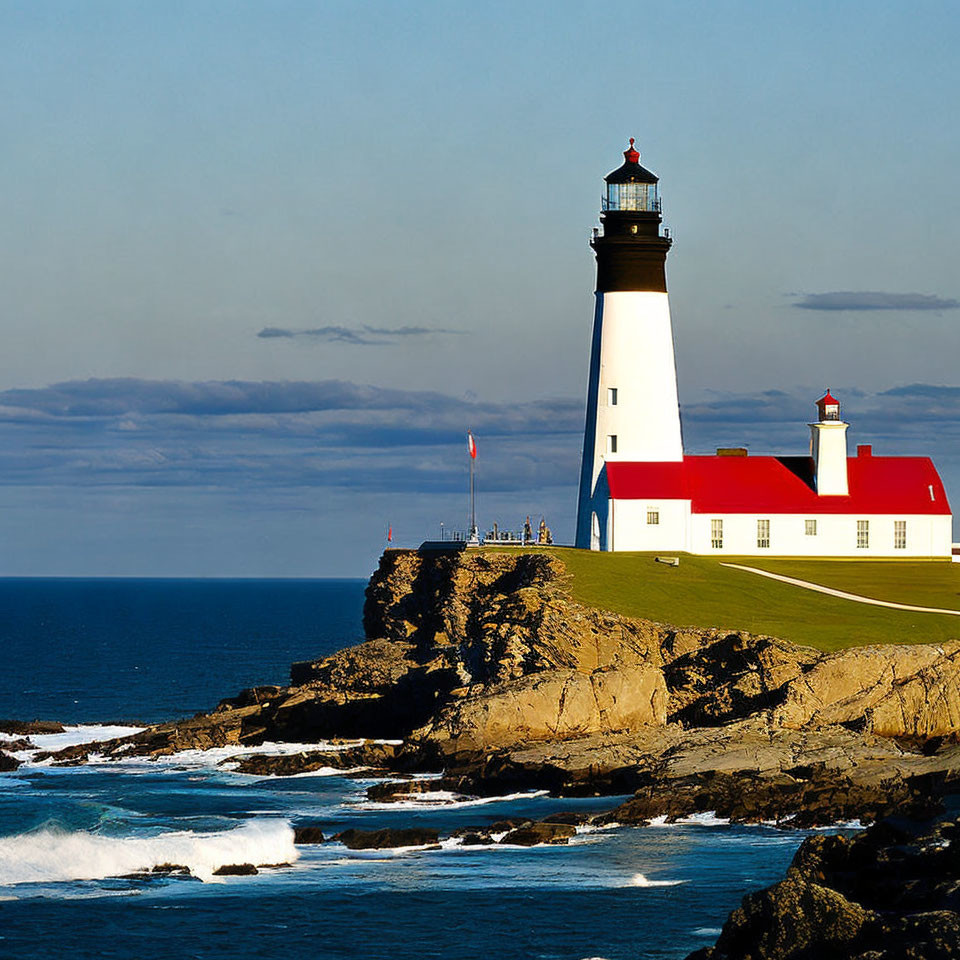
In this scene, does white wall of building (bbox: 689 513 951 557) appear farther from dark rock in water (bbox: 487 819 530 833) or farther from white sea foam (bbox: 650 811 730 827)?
dark rock in water (bbox: 487 819 530 833)

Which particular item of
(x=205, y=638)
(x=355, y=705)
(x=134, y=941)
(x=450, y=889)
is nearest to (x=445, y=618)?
(x=355, y=705)

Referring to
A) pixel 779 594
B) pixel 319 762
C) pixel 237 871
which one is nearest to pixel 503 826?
pixel 237 871

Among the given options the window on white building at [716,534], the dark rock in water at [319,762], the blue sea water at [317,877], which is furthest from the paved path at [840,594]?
the blue sea water at [317,877]

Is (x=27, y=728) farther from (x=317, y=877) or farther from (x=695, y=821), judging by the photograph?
(x=695, y=821)

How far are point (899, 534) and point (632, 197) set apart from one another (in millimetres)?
16355

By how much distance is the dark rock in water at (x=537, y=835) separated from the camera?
37688 mm

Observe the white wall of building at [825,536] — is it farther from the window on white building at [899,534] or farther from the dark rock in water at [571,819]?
the dark rock in water at [571,819]

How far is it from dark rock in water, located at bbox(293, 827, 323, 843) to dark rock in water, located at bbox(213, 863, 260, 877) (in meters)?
2.34

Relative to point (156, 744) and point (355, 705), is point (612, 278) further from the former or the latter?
point (156, 744)

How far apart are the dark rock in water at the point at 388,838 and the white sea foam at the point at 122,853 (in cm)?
131

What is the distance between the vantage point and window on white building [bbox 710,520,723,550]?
6481cm

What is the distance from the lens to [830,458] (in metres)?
65.9

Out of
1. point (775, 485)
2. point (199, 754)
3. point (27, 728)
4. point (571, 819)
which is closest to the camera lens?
point (571, 819)

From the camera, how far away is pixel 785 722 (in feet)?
154
